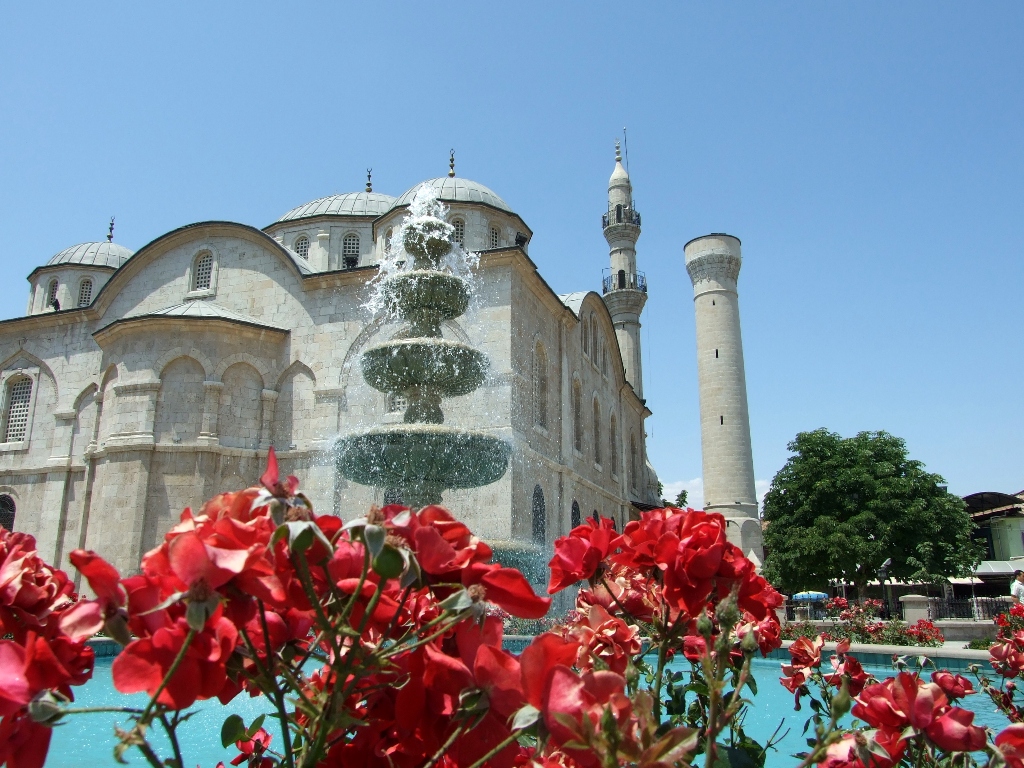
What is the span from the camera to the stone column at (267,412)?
16078 millimetres

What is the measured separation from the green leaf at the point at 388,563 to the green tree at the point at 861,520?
24321 mm

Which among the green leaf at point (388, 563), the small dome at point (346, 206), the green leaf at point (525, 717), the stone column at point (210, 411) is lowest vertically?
the green leaf at point (525, 717)

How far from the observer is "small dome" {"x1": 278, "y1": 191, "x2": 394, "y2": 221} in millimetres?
23391

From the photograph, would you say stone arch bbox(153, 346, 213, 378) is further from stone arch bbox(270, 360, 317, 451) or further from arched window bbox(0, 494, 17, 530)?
arched window bbox(0, 494, 17, 530)

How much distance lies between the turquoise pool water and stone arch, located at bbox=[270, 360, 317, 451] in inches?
299

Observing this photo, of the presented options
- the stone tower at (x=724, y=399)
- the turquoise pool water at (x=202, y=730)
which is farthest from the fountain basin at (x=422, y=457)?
the stone tower at (x=724, y=399)

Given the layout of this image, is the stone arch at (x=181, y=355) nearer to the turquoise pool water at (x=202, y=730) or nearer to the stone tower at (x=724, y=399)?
the turquoise pool water at (x=202, y=730)

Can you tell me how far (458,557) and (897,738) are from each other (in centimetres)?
84

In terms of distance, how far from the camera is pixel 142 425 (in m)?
15.4

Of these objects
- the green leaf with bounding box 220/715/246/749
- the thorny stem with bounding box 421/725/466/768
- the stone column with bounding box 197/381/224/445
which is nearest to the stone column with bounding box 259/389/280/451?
the stone column with bounding box 197/381/224/445

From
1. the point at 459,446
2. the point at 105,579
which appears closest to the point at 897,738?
the point at 105,579

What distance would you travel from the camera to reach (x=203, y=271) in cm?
1819

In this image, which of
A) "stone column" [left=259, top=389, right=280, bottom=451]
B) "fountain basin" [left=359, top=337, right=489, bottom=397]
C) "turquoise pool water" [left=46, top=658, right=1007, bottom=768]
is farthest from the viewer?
"stone column" [left=259, top=389, right=280, bottom=451]

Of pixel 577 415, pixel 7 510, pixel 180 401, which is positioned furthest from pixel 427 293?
pixel 7 510
